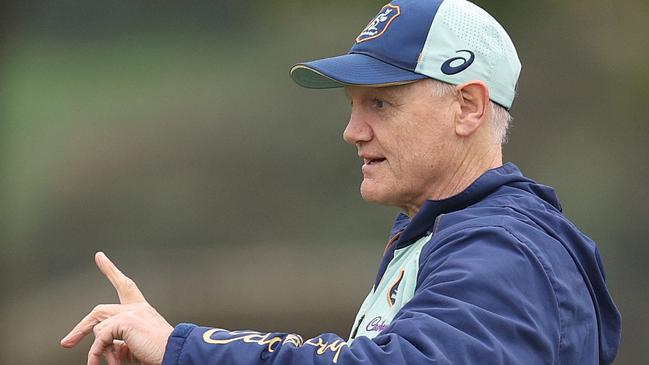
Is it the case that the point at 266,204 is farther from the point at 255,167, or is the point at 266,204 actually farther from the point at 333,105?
the point at 333,105

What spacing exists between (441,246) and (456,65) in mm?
418

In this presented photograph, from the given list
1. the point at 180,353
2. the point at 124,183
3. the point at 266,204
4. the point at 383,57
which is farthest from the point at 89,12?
the point at 180,353

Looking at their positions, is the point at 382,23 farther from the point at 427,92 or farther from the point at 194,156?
the point at 194,156

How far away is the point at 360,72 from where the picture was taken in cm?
228

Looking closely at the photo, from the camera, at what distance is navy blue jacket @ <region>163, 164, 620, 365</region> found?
1824 millimetres

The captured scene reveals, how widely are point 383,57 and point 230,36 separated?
3.00 meters

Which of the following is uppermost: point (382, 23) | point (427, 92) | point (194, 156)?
point (382, 23)

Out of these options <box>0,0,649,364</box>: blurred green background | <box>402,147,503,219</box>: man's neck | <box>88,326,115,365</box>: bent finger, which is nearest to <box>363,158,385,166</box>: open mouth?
<box>402,147,503,219</box>: man's neck

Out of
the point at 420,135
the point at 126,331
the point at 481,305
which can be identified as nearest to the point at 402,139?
the point at 420,135

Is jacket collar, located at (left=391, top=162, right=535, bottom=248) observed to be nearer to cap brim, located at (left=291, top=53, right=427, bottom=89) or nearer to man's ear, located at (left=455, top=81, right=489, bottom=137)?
man's ear, located at (left=455, top=81, right=489, bottom=137)

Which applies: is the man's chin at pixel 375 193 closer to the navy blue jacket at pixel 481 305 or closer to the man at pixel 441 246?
the man at pixel 441 246

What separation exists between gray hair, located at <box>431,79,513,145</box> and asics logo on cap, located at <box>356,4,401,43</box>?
0.16 metres

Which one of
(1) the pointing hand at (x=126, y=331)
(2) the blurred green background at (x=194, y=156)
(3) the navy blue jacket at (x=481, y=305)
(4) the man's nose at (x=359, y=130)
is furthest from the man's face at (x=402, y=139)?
(2) the blurred green background at (x=194, y=156)

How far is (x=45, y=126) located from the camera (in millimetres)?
5195
